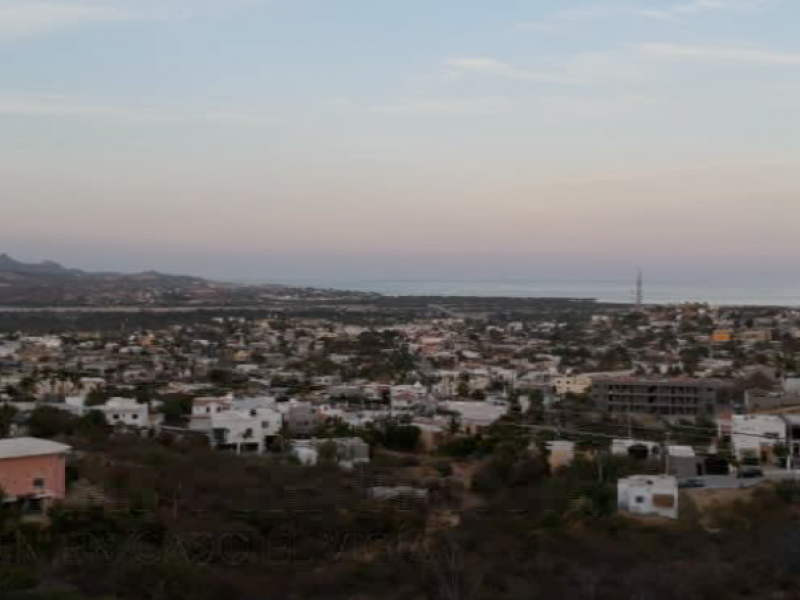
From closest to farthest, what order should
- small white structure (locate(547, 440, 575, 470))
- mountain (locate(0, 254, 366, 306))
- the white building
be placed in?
small white structure (locate(547, 440, 575, 470)), the white building, mountain (locate(0, 254, 366, 306))

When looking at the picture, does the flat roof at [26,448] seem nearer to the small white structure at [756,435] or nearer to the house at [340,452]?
the house at [340,452]

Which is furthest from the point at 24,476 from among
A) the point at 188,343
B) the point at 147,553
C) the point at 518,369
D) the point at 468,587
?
the point at 188,343

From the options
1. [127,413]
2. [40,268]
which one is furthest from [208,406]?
[40,268]

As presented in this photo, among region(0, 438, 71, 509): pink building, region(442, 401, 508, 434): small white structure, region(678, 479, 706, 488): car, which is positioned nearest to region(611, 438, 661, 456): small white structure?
region(678, 479, 706, 488): car

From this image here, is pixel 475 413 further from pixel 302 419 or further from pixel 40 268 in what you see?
pixel 40 268

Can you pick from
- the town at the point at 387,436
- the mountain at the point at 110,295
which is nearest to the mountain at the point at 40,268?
the mountain at the point at 110,295

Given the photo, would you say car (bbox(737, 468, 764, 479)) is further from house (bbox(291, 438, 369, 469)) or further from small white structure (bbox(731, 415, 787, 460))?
house (bbox(291, 438, 369, 469))

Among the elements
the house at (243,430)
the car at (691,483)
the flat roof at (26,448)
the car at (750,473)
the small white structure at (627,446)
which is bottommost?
the house at (243,430)
